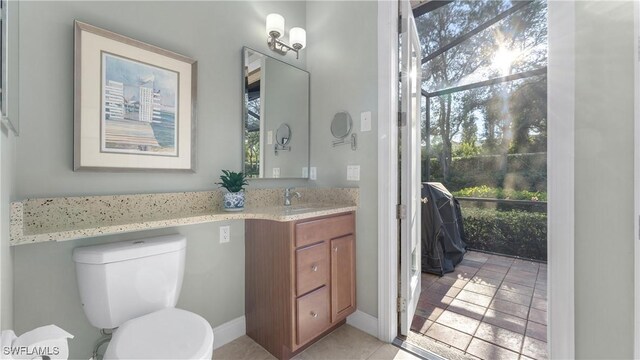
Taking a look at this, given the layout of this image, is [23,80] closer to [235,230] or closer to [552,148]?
[235,230]

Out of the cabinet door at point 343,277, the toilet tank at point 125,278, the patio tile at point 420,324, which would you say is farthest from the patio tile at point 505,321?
the toilet tank at point 125,278

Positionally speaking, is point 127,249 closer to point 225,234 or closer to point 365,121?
point 225,234

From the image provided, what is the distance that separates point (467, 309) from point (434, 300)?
250mm

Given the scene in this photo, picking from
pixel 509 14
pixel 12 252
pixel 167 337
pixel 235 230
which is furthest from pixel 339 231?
pixel 509 14

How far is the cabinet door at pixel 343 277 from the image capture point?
1.70 meters

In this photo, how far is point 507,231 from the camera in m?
3.42

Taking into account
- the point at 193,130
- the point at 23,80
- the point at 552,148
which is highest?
the point at 23,80

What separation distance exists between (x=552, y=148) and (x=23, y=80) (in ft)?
7.55

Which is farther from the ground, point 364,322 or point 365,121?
point 365,121

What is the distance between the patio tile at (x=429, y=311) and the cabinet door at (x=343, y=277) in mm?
607

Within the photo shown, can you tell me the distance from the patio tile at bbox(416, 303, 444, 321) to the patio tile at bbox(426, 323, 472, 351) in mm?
121

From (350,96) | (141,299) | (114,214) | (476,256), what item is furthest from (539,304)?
(114,214)

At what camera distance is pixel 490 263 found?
10.2ft

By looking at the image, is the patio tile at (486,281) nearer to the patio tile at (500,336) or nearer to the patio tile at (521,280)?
the patio tile at (521,280)
